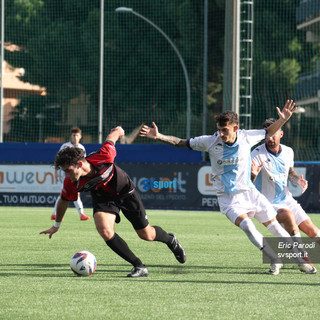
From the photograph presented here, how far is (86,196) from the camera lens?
21.2m

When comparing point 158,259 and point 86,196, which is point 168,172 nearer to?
point 86,196

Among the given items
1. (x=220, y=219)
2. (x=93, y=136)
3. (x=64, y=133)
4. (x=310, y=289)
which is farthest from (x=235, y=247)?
(x=64, y=133)

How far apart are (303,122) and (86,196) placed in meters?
18.3

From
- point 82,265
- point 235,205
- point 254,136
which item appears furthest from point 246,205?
point 82,265

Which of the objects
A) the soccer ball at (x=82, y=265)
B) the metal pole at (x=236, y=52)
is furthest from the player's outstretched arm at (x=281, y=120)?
the metal pole at (x=236, y=52)

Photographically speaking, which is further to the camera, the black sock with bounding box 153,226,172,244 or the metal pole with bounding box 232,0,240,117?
the metal pole with bounding box 232,0,240,117

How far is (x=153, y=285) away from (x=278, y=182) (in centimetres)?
255

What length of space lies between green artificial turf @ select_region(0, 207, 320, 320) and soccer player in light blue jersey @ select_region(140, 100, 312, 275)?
635mm

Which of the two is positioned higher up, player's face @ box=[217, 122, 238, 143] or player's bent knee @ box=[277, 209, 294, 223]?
player's face @ box=[217, 122, 238, 143]

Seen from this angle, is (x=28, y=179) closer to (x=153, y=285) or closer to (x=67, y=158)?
(x=67, y=158)

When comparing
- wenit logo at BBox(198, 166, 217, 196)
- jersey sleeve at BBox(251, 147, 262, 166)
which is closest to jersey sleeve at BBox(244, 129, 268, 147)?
jersey sleeve at BBox(251, 147, 262, 166)

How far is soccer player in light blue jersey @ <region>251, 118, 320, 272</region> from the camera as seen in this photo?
8.71 m

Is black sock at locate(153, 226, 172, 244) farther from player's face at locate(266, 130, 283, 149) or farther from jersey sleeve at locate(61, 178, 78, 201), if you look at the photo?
player's face at locate(266, 130, 283, 149)

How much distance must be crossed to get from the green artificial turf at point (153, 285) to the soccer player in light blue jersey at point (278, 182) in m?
0.54
